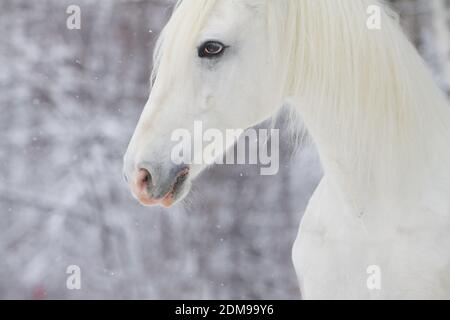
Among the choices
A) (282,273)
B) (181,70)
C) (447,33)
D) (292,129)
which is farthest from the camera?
(282,273)

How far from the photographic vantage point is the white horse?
3.22 ft

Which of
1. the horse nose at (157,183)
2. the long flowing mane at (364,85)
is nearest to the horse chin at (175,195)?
the horse nose at (157,183)

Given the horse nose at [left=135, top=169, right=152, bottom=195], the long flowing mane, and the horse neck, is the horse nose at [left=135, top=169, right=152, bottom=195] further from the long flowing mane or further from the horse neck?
the horse neck

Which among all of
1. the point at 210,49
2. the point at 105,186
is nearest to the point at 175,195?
the point at 210,49

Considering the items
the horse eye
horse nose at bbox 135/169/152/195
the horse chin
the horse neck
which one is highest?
the horse eye

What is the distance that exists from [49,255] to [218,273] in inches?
23.8

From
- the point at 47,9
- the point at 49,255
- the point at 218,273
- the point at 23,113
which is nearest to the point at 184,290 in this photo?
the point at 218,273

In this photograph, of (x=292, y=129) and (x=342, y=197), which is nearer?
(x=342, y=197)

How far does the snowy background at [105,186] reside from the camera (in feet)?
7.86

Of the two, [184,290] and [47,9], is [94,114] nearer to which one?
[47,9]

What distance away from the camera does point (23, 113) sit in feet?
7.95

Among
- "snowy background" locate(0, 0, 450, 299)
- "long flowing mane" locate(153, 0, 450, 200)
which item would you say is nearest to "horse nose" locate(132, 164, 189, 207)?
"long flowing mane" locate(153, 0, 450, 200)

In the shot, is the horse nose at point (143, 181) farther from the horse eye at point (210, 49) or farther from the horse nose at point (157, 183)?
the horse eye at point (210, 49)

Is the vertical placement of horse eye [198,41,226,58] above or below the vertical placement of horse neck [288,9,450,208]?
above
